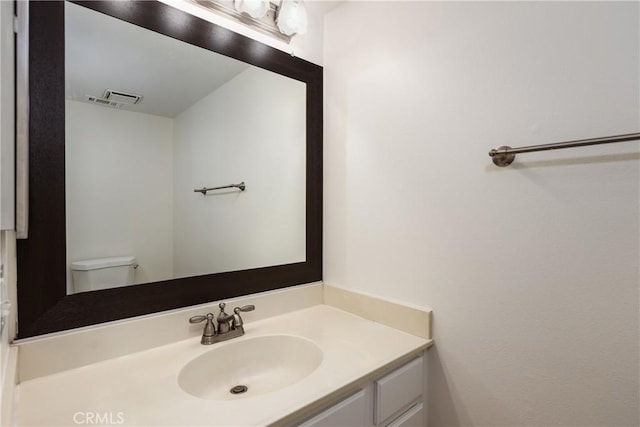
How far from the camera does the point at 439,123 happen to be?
3.66 feet

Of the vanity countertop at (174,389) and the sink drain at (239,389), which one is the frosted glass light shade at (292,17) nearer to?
the vanity countertop at (174,389)

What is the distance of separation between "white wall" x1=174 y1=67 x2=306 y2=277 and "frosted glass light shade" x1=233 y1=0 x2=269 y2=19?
0.20 meters

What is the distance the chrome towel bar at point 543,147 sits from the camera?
2.41 ft

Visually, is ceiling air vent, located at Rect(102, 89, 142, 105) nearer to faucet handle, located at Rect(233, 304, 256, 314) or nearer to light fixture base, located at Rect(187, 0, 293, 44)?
light fixture base, located at Rect(187, 0, 293, 44)

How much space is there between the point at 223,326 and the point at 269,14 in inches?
50.7

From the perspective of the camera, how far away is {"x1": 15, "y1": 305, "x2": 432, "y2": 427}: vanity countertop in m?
0.70

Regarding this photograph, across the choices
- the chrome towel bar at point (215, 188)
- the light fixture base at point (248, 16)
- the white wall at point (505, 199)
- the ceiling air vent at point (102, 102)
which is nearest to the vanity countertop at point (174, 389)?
the white wall at point (505, 199)

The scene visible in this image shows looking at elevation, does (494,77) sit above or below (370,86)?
below

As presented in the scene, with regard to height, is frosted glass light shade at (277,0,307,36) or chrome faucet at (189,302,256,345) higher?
frosted glass light shade at (277,0,307,36)

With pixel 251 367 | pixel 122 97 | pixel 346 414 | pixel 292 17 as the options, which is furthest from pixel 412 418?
pixel 292 17

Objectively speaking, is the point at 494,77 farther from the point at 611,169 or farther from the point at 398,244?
the point at 398,244

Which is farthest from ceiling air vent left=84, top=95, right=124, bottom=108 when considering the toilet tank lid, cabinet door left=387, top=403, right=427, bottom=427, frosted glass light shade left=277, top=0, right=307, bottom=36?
cabinet door left=387, top=403, right=427, bottom=427

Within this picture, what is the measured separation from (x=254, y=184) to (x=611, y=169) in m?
1.22

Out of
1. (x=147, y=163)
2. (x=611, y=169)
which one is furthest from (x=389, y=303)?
(x=147, y=163)
